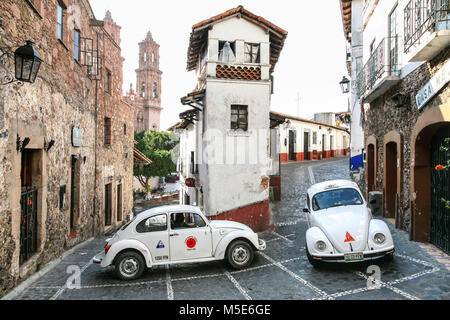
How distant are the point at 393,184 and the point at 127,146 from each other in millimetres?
12950

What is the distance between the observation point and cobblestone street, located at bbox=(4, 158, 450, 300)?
577 centimetres

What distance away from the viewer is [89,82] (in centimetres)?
1205

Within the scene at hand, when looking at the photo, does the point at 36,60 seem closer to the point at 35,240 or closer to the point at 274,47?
the point at 35,240

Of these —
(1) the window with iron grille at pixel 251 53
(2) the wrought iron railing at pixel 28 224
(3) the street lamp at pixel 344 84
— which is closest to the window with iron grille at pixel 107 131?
(1) the window with iron grille at pixel 251 53

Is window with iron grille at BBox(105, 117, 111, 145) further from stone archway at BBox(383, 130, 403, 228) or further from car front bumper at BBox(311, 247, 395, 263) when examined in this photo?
car front bumper at BBox(311, 247, 395, 263)

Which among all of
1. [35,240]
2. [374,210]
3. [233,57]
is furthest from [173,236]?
[374,210]

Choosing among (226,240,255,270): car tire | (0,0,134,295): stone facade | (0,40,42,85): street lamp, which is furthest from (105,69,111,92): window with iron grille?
(226,240,255,270): car tire

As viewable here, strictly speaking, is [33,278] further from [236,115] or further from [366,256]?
[236,115]

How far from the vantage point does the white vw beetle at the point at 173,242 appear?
22.7 ft

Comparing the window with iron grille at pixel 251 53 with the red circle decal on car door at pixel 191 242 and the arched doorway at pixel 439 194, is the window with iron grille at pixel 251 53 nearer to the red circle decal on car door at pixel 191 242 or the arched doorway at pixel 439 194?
the arched doorway at pixel 439 194

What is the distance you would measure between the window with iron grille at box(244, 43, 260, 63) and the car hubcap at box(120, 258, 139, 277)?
7940 mm

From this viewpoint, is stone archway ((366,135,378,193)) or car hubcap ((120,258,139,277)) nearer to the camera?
car hubcap ((120,258,139,277))

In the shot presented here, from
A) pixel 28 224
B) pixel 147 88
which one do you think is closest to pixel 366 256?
pixel 28 224

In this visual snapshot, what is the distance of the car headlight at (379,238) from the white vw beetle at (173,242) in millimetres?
2315
